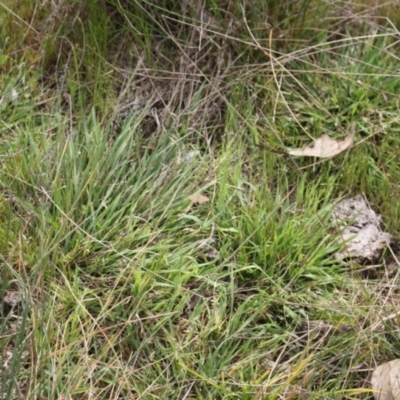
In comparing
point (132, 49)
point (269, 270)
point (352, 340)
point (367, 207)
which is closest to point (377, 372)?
point (352, 340)

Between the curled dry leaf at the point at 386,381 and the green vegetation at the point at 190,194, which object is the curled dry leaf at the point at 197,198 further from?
the curled dry leaf at the point at 386,381

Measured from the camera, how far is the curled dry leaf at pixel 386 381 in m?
1.93

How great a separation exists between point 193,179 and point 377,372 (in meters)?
0.88

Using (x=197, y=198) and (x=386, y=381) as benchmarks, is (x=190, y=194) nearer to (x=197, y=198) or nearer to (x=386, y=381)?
(x=197, y=198)

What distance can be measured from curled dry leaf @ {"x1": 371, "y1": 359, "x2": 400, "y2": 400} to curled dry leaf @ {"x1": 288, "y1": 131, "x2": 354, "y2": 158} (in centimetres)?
84

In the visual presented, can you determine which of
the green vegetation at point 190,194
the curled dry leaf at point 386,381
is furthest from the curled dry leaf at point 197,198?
the curled dry leaf at point 386,381

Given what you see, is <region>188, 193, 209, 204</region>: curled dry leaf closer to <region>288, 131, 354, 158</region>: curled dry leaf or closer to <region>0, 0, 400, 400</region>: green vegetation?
<region>0, 0, 400, 400</region>: green vegetation

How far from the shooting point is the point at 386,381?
196 centimetres

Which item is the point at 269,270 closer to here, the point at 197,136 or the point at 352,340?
the point at 352,340

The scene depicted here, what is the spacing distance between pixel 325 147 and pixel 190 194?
0.56 metres

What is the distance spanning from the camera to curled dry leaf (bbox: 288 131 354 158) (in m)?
2.53

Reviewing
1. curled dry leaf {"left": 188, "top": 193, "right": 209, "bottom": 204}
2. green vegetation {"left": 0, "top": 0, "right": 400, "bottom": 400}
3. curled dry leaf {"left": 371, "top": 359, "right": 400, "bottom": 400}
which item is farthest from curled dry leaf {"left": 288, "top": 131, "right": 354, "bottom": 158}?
curled dry leaf {"left": 371, "top": 359, "right": 400, "bottom": 400}

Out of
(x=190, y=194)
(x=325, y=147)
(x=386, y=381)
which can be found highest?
(x=325, y=147)

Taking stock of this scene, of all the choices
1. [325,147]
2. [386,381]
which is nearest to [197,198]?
[325,147]
